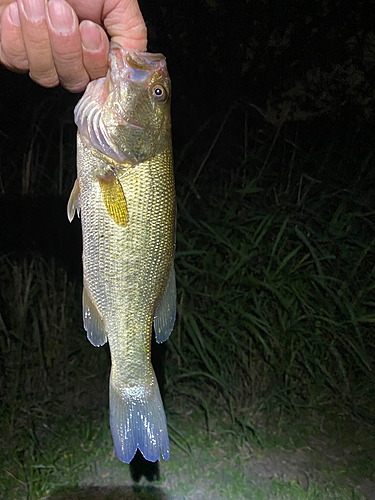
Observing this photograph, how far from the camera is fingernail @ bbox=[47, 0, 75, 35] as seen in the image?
3.07 ft

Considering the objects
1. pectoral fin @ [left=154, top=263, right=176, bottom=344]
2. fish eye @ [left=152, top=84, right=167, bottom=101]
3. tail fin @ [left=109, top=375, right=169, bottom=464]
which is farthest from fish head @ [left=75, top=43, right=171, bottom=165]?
tail fin @ [left=109, top=375, right=169, bottom=464]

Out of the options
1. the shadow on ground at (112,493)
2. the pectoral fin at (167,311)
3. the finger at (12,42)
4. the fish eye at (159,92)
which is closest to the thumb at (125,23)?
the fish eye at (159,92)

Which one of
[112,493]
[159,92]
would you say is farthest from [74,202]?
[112,493]

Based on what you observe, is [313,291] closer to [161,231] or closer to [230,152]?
[230,152]

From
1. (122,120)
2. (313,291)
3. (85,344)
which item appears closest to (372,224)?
(313,291)

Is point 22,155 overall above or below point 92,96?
below

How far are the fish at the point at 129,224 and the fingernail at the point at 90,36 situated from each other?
5cm

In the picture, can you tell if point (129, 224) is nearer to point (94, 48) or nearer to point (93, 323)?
point (93, 323)

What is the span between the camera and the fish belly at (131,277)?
114 centimetres

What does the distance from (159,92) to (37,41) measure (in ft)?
1.06

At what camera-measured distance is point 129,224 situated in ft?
3.80

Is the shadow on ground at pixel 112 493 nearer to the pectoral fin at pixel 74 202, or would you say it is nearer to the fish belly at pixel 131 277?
the fish belly at pixel 131 277

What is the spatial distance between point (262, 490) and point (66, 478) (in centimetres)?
115

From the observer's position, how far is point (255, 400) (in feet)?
9.09
